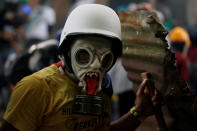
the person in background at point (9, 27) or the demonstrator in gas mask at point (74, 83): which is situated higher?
the demonstrator in gas mask at point (74, 83)

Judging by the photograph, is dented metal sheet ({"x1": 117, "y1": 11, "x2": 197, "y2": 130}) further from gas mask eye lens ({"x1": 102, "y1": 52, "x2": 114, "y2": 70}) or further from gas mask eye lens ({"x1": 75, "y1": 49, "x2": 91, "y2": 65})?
gas mask eye lens ({"x1": 75, "y1": 49, "x2": 91, "y2": 65})

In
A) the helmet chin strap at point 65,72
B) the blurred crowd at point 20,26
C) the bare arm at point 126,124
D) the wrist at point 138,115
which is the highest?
the helmet chin strap at point 65,72

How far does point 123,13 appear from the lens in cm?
351

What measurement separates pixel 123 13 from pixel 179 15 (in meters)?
10.8

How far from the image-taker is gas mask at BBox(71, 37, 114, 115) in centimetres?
291

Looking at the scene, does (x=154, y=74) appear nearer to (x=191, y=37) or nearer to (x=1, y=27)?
(x=191, y=37)

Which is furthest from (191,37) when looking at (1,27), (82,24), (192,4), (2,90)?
(82,24)

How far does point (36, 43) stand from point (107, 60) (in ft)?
10.1

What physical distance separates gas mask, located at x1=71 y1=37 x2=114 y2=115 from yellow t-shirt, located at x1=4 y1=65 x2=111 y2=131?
0.09m

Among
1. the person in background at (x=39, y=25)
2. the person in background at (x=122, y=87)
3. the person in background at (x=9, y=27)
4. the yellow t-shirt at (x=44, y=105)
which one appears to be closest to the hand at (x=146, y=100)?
the yellow t-shirt at (x=44, y=105)

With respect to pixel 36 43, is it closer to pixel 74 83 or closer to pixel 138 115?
pixel 138 115

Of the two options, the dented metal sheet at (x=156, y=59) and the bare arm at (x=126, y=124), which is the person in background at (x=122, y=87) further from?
the bare arm at (x=126, y=124)

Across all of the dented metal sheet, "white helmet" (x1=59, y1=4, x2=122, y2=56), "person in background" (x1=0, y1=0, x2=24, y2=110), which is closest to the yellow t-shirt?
"white helmet" (x1=59, y1=4, x2=122, y2=56)

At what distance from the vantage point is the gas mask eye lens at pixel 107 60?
9.85 ft
